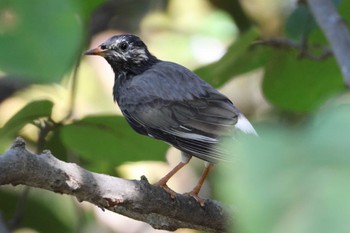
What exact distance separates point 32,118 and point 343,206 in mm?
2823

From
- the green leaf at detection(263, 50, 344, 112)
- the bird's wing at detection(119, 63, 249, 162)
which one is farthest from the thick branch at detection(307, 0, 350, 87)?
the bird's wing at detection(119, 63, 249, 162)

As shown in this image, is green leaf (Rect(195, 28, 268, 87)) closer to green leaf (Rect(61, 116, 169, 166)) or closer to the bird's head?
green leaf (Rect(61, 116, 169, 166))

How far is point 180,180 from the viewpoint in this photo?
564cm

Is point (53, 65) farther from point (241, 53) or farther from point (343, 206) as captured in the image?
point (343, 206)

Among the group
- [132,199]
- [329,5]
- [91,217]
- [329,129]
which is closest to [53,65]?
[132,199]

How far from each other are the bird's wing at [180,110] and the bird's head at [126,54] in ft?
1.14

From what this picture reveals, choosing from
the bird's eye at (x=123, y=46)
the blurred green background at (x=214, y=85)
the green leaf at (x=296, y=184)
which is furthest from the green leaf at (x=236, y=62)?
the green leaf at (x=296, y=184)

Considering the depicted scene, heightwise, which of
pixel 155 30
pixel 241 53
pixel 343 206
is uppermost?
pixel 343 206

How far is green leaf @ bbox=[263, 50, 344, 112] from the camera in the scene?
3527mm

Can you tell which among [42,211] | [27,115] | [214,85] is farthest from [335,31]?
[42,211]

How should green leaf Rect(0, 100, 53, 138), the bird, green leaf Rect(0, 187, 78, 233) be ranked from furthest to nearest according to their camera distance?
green leaf Rect(0, 187, 78, 233) → the bird → green leaf Rect(0, 100, 53, 138)

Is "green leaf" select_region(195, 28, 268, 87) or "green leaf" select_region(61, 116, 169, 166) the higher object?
"green leaf" select_region(195, 28, 268, 87)

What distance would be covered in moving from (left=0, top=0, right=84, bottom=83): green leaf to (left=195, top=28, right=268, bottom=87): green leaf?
1158 mm

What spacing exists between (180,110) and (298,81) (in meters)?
0.68
